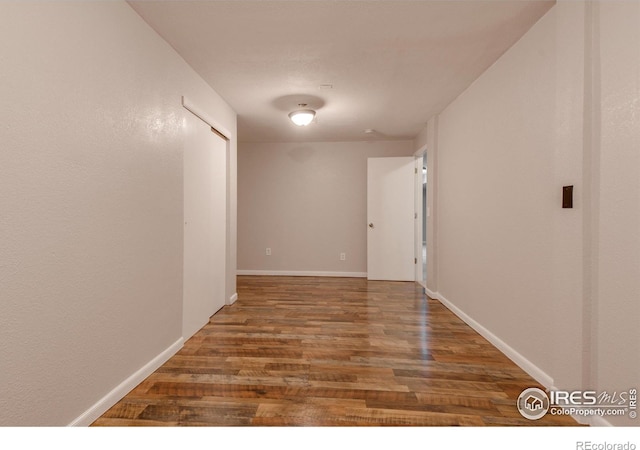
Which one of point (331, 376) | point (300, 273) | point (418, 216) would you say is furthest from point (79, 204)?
point (418, 216)

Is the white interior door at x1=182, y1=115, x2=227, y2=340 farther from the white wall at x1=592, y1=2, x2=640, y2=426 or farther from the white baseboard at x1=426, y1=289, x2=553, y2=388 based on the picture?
the white wall at x1=592, y1=2, x2=640, y2=426

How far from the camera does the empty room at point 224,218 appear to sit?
1.37 metres

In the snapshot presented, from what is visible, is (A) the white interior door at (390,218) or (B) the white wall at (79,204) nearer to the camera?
(B) the white wall at (79,204)

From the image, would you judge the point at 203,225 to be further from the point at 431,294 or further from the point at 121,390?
the point at 431,294

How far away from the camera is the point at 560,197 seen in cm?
179

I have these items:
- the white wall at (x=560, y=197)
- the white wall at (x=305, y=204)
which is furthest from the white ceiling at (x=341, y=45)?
the white wall at (x=305, y=204)

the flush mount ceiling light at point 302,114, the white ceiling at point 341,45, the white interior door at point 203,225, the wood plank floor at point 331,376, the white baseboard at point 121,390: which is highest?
the white ceiling at point 341,45

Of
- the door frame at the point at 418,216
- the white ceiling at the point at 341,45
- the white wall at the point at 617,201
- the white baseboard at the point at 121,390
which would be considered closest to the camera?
the white wall at the point at 617,201

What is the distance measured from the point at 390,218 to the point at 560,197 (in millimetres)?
3480

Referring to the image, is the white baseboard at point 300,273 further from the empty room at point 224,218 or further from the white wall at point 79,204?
the white wall at point 79,204

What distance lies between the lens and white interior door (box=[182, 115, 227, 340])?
268cm

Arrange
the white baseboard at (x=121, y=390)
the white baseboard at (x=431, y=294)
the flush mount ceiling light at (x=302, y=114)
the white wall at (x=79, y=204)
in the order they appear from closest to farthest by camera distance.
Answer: the white wall at (x=79, y=204) → the white baseboard at (x=121, y=390) → the flush mount ceiling light at (x=302, y=114) → the white baseboard at (x=431, y=294)

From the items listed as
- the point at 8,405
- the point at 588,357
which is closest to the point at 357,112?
the point at 588,357

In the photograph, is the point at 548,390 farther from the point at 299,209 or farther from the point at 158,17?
the point at 299,209
